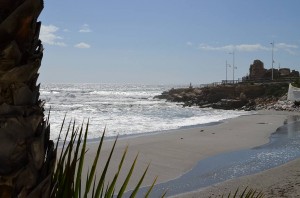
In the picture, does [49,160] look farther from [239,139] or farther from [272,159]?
[239,139]

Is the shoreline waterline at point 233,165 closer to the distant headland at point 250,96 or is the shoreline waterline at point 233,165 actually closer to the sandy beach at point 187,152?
the sandy beach at point 187,152

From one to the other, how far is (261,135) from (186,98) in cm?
4289

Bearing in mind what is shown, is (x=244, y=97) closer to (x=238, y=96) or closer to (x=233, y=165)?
(x=238, y=96)

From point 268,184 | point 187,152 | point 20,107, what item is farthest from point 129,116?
point 20,107

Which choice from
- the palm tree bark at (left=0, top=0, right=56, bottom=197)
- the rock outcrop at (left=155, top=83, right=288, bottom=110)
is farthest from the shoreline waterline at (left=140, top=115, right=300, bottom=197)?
the rock outcrop at (left=155, top=83, right=288, bottom=110)

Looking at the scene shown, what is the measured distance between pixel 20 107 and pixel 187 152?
590 inches

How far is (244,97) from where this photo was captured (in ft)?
172

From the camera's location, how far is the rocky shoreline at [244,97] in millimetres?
47000

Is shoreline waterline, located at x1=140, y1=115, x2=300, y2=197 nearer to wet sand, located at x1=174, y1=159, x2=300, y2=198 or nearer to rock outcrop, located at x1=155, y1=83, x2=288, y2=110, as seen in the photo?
wet sand, located at x1=174, y1=159, x2=300, y2=198

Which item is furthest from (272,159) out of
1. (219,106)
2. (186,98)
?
(186,98)

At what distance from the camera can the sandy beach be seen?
1065 centimetres

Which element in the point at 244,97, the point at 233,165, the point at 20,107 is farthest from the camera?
the point at 244,97

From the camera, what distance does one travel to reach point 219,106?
5028 centimetres

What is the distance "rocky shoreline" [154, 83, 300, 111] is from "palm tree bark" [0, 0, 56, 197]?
4248cm
